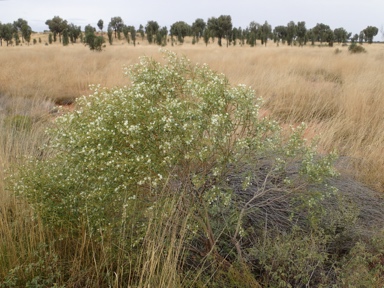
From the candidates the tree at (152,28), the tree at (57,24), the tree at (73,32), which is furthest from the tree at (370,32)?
the tree at (57,24)

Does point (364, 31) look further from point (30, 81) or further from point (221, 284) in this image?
point (221, 284)

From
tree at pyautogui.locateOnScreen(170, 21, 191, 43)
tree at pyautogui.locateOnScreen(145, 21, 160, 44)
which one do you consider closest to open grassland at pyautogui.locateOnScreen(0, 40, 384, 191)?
tree at pyautogui.locateOnScreen(145, 21, 160, 44)

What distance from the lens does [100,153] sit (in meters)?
2.55

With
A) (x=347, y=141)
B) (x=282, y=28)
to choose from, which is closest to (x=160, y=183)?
(x=347, y=141)

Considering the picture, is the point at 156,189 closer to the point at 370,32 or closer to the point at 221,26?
the point at 221,26

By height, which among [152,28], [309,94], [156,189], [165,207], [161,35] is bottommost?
[165,207]

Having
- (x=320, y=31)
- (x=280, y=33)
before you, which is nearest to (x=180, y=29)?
(x=280, y=33)

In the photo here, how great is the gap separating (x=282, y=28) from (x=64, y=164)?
49287 mm

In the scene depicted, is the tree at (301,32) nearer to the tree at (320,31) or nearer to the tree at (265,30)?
the tree at (320,31)

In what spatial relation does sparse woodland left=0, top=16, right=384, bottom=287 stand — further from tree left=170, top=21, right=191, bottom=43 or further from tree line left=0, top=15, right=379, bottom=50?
tree left=170, top=21, right=191, bottom=43

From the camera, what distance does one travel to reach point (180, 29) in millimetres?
48000

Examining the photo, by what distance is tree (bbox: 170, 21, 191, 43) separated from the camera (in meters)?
47.6

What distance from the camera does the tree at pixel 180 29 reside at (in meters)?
47.6

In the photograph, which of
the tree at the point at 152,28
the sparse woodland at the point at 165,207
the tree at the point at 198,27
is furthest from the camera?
the tree at the point at 198,27
